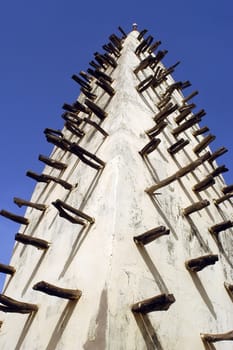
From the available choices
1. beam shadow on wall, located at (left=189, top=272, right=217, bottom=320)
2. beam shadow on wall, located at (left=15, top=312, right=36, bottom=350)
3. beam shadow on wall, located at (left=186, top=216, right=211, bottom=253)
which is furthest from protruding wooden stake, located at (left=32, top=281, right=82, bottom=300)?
beam shadow on wall, located at (left=186, top=216, right=211, bottom=253)

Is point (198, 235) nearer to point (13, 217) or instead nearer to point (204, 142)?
point (204, 142)

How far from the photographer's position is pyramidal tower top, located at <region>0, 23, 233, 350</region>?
3100 millimetres

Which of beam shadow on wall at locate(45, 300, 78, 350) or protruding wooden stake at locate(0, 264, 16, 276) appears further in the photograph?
protruding wooden stake at locate(0, 264, 16, 276)

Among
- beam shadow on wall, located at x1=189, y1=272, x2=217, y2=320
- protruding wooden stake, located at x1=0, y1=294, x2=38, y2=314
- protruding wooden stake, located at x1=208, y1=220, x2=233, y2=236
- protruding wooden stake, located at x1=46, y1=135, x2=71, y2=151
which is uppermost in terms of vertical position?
protruding wooden stake, located at x1=46, y1=135, x2=71, y2=151

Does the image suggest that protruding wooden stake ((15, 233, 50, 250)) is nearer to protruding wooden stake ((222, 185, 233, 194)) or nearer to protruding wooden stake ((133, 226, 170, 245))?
protruding wooden stake ((133, 226, 170, 245))

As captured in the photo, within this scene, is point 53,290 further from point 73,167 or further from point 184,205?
point 73,167

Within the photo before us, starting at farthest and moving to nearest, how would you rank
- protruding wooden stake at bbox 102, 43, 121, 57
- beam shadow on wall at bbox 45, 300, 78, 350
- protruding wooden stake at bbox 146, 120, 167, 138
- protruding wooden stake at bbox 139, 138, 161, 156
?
protruding wooden stake at bbox 102, 43, 121, 57 < protruding wooden stake at bbox 146, 120, 167, 138 < protruding wooden stake at bbox 139, 138, 161, 156 < beam shadow on wall at bbox 45, 300, 78, 350

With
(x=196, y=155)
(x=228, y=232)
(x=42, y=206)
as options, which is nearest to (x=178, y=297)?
(x=228, y=232)

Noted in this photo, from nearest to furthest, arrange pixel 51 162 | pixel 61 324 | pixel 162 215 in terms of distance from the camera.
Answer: pixel 61 324, pixel 162 215, pixel 51 162

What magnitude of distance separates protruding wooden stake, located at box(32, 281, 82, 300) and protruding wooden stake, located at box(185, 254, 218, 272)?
1.31m

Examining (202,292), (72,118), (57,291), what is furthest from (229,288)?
(72,118)

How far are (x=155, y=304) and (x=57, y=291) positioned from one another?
87cm

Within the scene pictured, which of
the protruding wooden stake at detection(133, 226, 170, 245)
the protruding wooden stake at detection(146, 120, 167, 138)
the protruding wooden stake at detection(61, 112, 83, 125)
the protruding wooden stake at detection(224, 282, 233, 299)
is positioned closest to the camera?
the protruding wooden stake at detection(133, 226, 170, 245)

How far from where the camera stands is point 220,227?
4.82 m
